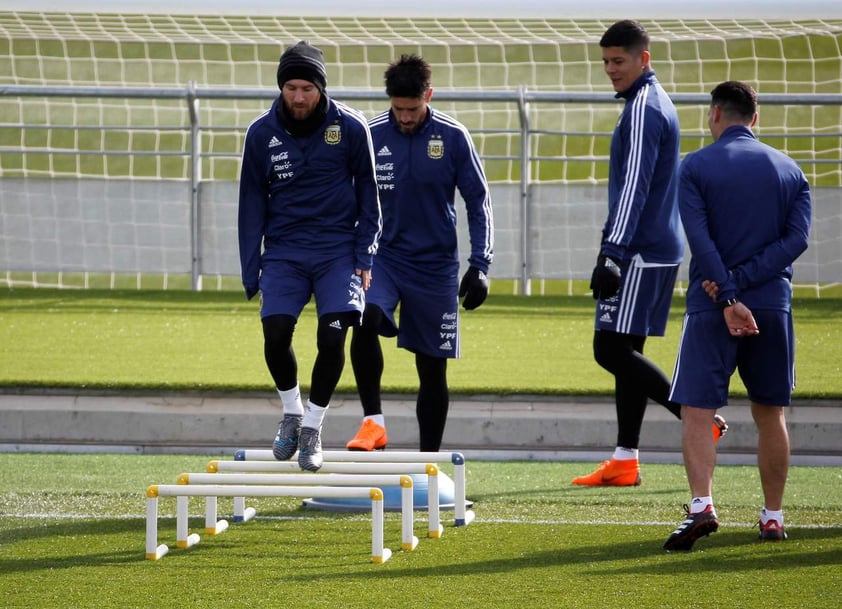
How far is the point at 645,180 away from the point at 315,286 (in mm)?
1674

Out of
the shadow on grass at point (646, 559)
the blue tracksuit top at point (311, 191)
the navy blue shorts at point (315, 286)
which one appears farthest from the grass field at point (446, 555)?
the blue tracksuit top at point (311, 191)

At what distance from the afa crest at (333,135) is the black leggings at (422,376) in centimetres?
105

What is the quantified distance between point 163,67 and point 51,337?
1873 cm

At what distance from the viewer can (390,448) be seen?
9.23 m

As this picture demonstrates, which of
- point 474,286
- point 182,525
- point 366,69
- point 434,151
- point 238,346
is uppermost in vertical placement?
point 366,69

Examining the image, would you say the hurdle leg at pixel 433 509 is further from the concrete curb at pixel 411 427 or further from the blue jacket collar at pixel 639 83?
the concrete curb at pixel 411 427

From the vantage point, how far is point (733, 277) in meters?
5.82

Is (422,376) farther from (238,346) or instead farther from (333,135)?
(238,346)

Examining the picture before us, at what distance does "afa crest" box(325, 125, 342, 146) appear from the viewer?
640 centimetres

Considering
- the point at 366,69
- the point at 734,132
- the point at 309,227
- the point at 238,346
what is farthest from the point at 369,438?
the point at 366,69

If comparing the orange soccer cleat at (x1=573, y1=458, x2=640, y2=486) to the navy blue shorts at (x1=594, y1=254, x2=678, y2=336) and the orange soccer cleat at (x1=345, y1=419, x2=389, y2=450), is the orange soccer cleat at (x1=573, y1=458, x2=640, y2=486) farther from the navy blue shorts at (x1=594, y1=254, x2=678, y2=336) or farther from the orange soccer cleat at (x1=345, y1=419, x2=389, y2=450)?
the orange soccer cleat at (x1=345, y1=419, x2=389, y2=450)

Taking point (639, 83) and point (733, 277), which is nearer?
point (733, 277)

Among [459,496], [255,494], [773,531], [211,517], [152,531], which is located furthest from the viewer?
[459,496]

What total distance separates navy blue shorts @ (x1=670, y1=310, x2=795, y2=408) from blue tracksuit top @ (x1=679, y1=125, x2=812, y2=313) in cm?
8
